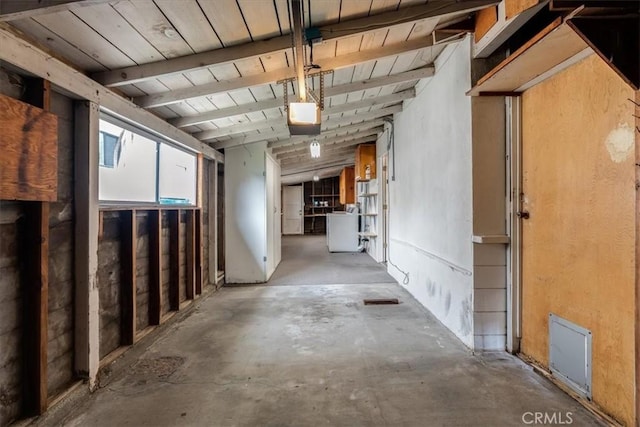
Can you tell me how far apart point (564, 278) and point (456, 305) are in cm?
100

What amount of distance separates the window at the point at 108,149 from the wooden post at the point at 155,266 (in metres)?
0.68

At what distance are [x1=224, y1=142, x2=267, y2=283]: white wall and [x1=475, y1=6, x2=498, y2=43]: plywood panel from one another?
11.2 ft

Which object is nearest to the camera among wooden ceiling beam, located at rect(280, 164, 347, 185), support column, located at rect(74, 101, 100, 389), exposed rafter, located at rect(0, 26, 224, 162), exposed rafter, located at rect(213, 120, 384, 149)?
exposed rafter, located at rect(0, 26, 224, 162)

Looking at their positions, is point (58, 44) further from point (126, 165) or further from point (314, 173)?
point (314, 173)

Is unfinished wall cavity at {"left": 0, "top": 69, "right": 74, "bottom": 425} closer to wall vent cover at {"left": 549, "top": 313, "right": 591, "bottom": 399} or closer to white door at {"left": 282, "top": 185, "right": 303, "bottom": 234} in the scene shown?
wall vent cover at {"left": 549, "top": 313, "right": 591, "bottom": 399}

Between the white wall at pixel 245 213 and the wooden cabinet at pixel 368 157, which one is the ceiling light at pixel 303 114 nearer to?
the white wall at pixel 245 213

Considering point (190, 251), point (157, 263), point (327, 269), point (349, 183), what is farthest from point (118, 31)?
point (349, 183)

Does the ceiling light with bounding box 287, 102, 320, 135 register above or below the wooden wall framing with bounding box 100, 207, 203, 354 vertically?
above

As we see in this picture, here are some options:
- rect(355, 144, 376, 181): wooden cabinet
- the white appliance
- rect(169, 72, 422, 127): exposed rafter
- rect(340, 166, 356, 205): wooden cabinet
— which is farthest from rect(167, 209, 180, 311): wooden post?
rect(340, 166, 356, 205): wooden cabinet

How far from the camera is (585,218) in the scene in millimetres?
1918

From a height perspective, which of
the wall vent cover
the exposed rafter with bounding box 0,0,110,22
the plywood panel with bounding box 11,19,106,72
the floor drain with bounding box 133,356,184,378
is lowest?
the floor drain with bounding box 133,356,184,378

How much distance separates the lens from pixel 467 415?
5.95 feet

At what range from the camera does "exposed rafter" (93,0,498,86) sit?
2.21 m

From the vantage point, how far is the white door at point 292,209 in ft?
48.5
